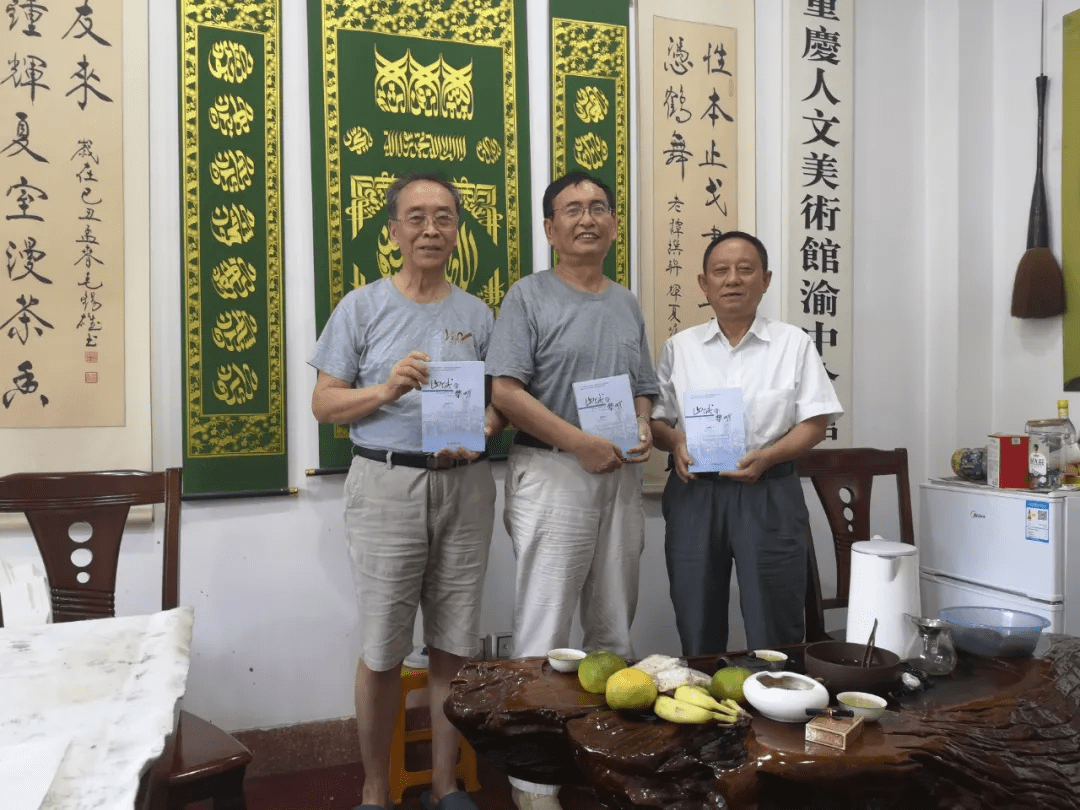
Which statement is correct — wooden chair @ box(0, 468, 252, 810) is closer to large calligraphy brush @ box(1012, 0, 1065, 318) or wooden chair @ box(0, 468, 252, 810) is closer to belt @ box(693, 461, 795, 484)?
belt @ box(693, 461, 795, 484)

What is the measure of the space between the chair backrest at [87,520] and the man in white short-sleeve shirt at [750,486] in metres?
1.27

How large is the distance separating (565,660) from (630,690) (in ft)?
0.73

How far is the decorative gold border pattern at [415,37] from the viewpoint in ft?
8.38

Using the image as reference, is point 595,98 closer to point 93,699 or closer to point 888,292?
point 888,292

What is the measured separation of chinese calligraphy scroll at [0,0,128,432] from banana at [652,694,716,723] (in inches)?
69.2

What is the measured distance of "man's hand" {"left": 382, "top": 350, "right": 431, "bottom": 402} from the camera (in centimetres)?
201

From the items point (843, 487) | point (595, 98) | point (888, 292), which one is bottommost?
point (843, 487)

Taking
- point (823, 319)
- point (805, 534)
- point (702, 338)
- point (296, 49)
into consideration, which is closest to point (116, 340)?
point (296, 49)

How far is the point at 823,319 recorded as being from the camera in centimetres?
317

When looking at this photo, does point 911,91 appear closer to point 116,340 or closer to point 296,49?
point 296,49

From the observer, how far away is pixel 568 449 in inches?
84.2

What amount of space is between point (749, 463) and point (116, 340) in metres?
1.78

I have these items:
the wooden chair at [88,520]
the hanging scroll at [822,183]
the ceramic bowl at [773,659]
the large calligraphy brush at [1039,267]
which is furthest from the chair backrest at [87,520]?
the large calligraphy brush at [1039,267]

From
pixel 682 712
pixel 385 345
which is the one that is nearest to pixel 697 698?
pixel 682 712
